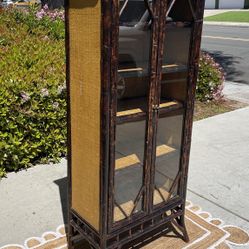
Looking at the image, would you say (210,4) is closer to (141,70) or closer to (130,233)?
(141,70)

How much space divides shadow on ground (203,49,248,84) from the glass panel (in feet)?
26.6

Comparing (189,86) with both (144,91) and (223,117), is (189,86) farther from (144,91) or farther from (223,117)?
(223,117)

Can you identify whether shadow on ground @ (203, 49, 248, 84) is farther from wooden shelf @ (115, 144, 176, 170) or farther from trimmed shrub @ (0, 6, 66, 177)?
wooden shelf @ (115, 144, 176, 170)

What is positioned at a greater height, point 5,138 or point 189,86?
point 189,86

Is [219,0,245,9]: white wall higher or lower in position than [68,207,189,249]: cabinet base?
higher

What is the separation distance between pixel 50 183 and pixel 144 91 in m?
2.04

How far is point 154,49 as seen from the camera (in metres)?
2.47

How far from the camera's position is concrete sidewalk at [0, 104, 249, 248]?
3.48 metres

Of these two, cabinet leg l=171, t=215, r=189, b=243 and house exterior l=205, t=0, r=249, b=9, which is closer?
cabinet leg l=171, t=215, r=189, b=243

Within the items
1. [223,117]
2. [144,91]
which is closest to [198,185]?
[144,91]

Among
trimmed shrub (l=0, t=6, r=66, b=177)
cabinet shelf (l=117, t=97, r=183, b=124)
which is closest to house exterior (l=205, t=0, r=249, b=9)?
trimmed shrub (l=0, t=6, r=66, b=177)

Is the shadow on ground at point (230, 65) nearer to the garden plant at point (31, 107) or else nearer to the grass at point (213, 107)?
the grass at point (213, 107)

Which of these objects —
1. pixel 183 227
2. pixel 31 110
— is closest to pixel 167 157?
pixel 183 227

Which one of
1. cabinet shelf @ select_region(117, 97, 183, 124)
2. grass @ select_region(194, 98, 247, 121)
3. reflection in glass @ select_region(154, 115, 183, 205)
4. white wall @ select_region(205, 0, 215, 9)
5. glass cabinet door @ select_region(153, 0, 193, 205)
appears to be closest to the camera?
cabinet shelf @ select_region(117, 97, 183, 124)
